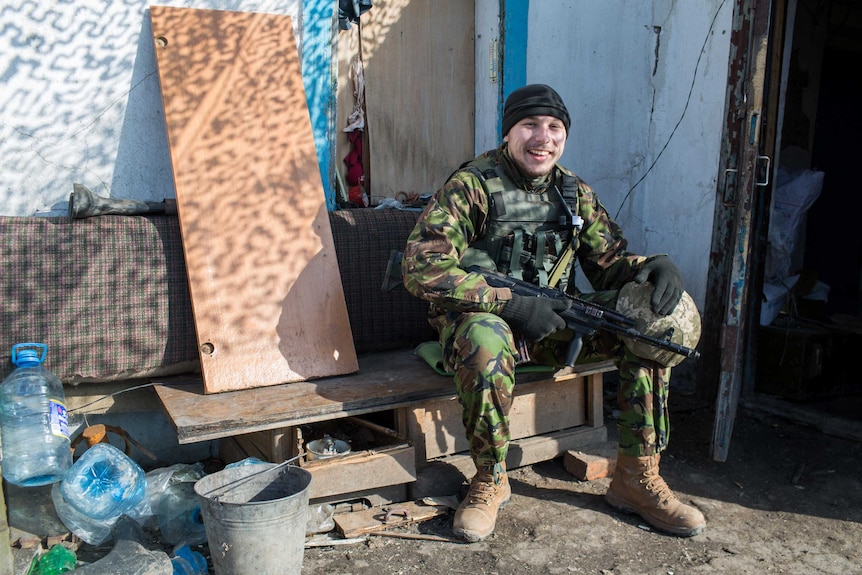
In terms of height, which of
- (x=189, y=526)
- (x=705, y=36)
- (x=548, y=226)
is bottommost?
(x=189, y=526)

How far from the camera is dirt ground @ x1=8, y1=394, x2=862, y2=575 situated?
3004 mm

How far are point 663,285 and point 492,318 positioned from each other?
0.78 m

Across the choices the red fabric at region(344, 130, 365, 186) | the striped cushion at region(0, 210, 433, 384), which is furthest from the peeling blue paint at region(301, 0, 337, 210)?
the striped cushion at region(0, 210, 433, 384)

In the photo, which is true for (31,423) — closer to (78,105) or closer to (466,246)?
(78,105)

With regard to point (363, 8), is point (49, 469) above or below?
below

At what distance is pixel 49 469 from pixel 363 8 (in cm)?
324

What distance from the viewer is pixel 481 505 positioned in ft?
10.5

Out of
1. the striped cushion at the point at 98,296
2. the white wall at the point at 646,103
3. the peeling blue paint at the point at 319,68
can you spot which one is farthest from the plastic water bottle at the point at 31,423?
the white wall at the point at 646,103

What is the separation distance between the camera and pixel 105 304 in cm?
359

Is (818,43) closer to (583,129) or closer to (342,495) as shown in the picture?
(583,129)

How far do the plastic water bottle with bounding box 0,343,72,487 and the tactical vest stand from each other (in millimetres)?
1905

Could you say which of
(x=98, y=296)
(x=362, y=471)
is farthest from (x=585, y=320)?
(x=98, y=296)

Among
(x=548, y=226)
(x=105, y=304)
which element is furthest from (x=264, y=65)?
(x=548, y=226)

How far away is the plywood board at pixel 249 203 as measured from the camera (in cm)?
364
